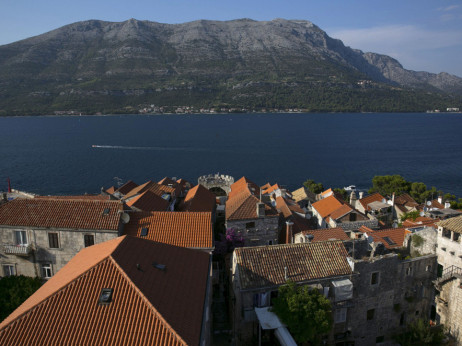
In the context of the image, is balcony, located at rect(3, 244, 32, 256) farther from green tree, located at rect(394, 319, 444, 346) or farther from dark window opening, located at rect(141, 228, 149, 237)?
green tree, located at rect(394, 319, 444, 346)

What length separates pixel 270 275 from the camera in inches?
857

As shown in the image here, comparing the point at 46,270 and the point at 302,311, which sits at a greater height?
the point at 302,311

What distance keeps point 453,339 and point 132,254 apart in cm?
2378

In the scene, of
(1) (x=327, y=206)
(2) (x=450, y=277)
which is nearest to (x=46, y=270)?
(2) (x=450, y=277)

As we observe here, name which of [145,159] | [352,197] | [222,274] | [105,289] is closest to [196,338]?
[105,289]

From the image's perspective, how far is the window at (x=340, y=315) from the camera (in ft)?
74.5

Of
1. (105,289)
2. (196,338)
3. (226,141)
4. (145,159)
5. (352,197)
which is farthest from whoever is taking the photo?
(226,141)

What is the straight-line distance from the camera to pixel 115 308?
585 inches

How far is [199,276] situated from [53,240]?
13653 mm

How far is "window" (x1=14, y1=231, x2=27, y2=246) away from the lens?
26.3m

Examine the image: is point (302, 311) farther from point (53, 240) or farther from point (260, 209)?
point (53, 240)

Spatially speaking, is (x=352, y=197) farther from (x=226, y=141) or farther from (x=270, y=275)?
(x=226, y=141)

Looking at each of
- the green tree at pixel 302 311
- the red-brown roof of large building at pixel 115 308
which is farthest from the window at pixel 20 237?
the green tree at pixel 302 311

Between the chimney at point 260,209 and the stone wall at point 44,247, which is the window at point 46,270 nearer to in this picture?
the stone wall at point 44,247
